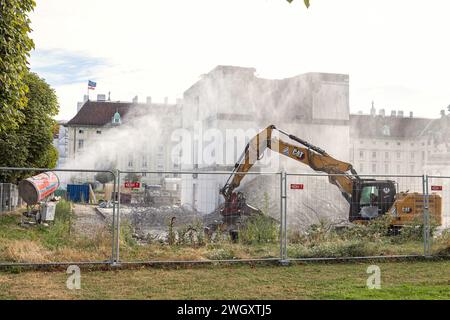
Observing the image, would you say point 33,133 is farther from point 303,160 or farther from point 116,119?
point 116,119

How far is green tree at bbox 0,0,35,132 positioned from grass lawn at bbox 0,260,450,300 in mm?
3239

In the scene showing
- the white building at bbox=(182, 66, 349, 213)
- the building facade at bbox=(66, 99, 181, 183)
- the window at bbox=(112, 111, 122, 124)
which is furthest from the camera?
the window at bbox=(112, 111, 122, 124)

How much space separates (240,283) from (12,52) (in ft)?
20.1

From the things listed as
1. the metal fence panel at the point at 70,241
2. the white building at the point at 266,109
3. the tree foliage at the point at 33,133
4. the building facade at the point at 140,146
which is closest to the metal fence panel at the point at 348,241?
the metal fence panel at the point at 70,241

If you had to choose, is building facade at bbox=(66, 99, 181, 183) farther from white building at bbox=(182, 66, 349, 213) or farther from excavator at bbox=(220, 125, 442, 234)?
excavator at bbox=(220, 125, 442, 234)

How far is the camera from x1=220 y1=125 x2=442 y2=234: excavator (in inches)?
621

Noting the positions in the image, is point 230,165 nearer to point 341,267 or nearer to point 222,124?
point 222,124

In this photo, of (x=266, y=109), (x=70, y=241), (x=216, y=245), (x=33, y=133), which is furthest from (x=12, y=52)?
(x=266, y=109)

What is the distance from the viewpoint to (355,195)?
17047mm

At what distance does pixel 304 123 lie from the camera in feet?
128

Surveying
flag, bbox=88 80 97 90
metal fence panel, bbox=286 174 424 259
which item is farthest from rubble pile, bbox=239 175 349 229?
flag, bbox=88 80 97 90

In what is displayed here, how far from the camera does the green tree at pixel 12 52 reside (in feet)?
31.9

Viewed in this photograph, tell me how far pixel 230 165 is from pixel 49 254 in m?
26.6
